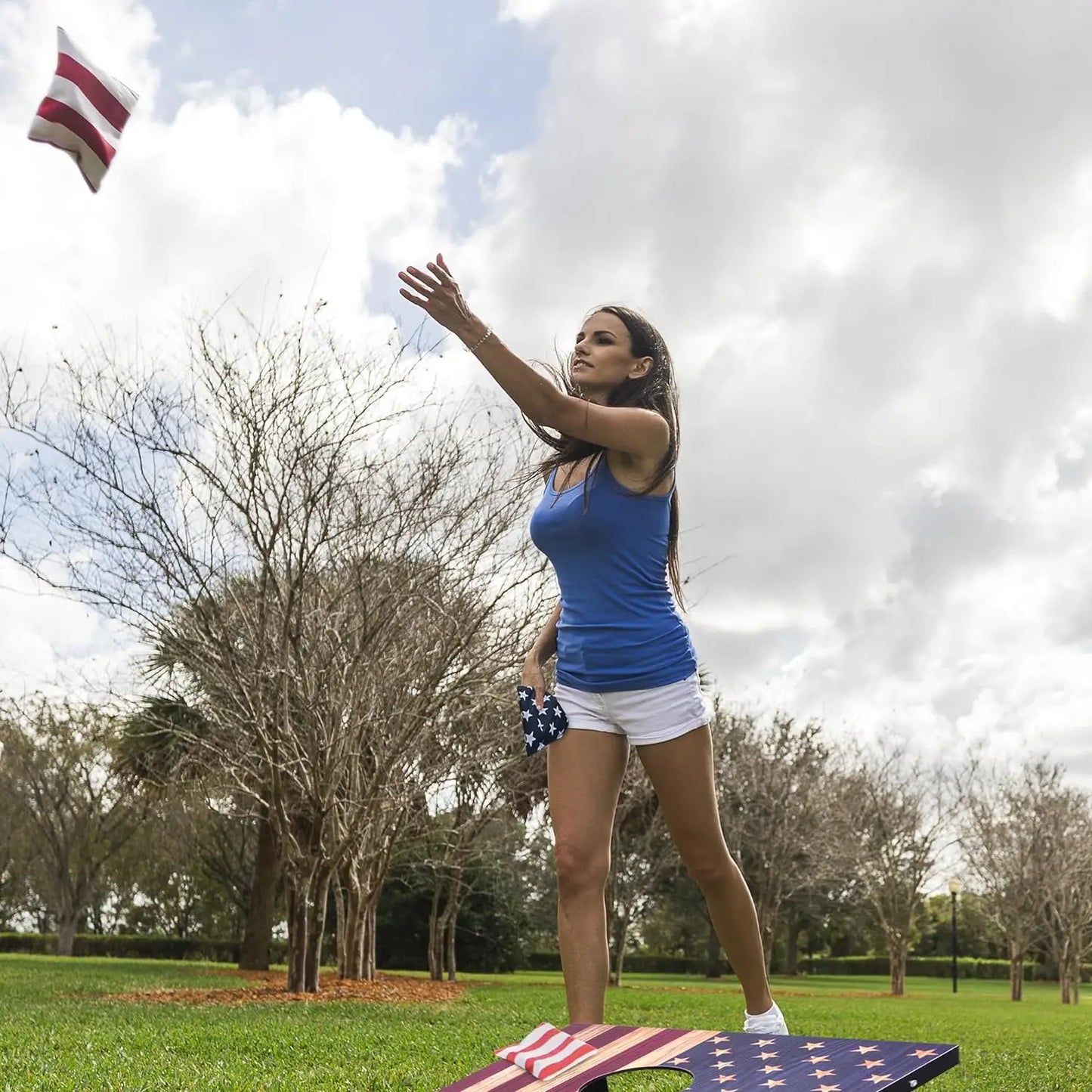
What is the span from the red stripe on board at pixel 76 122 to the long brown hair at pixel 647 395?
13.7 ft

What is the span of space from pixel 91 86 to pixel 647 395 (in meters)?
4.58

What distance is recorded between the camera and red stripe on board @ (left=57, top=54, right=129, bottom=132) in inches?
239

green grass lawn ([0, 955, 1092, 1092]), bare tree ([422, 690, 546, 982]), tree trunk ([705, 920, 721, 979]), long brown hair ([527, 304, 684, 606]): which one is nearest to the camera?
long brown hair ([527, 304, 684, 606])

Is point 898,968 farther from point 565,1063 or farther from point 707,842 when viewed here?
point 565,1063

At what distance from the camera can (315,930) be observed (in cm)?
1186

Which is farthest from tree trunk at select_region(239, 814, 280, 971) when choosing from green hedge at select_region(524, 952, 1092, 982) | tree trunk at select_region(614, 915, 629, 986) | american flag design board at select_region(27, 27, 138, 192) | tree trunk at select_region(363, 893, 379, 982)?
green hedge at select_region(524, 952, 1092, 982)

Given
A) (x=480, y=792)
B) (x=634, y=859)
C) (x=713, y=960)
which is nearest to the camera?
(x=480, y=792)

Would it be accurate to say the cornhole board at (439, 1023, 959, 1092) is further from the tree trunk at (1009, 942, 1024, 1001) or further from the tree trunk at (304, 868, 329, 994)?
the tree trunk at (1009, 942, 1024, 1001)

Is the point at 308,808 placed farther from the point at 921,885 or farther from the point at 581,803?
the point at 921,885

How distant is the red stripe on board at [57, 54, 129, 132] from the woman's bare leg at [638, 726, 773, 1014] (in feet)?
16.6

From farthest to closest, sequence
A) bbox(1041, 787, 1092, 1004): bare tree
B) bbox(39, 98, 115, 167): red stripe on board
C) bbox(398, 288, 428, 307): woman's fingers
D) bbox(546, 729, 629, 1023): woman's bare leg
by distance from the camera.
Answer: bbox(1041, 787, 1092, 1004): bare tree < bbox(39, 98, 115, 167): red stripe on board < bbox(546, 729, 629, 1023): woman's bare leg < bbox(398, 288, 428, 307): woman's fingers

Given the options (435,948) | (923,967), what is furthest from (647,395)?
(923,967)

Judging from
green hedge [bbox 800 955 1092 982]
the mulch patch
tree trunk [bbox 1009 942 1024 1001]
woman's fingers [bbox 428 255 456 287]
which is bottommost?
green hedge [bbox 800 955 1092 982]

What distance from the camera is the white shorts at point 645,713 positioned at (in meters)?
2.83
